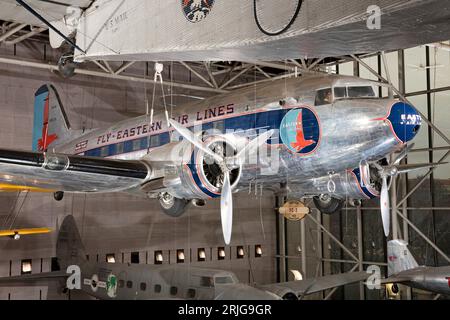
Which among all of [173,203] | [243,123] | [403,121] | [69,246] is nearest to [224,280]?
[173,203]

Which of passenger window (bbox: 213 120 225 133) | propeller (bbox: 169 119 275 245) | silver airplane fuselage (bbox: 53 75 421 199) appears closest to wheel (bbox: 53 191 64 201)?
silver airplane fuselage (bbox: 53 75 421 199)

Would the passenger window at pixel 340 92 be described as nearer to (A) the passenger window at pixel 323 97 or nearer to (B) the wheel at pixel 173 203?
(A) the passenger window at pixel 323 97

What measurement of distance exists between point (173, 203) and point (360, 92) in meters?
2.79

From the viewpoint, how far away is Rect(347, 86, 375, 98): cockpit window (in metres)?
6.06

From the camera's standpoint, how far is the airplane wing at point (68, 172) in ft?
16.6

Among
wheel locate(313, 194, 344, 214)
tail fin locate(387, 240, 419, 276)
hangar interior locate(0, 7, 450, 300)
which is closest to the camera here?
wheel locate(313, 194, 344, 214)

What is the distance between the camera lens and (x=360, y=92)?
611cm

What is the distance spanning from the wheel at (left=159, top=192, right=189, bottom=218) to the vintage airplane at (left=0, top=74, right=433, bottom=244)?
0.6 inches

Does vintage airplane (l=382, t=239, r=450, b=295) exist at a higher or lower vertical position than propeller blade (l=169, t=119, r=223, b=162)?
lower

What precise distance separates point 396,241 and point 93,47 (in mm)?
6688

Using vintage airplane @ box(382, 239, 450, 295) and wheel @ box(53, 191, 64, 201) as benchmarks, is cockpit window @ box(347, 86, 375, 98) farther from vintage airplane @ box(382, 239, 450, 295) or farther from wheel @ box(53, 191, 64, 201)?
wheel @ box(53, 191, 64, 201)

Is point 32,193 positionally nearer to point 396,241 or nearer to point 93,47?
point 93,47

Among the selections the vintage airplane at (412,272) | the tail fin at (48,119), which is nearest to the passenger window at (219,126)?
the tail fin at (48,119)

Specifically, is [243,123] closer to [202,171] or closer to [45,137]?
[202,171]
